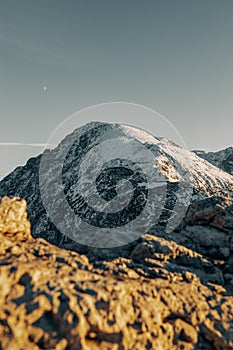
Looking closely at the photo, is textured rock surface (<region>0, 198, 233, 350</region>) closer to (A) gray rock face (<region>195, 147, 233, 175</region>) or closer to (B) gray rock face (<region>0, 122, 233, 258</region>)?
(B) gray rock face (<region>0, 122, 233, 258</region>)

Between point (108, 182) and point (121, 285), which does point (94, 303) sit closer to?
point (121, 285)

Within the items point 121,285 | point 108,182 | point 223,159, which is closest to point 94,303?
point 121,285

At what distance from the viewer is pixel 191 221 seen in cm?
2058

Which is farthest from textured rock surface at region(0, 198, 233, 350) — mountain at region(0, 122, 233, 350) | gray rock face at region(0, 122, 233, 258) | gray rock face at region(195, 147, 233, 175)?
gray rock face at region(195, 147, 233, 175)

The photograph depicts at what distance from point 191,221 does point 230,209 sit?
3.00m

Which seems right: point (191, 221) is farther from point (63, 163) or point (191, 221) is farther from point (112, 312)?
point (63, 163)

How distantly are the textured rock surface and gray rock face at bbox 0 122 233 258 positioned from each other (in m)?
33.8

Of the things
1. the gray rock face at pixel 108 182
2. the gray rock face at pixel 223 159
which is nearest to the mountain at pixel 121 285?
the gray rock face at pixel 108 182

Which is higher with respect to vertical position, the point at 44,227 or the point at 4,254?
the point at 4,254

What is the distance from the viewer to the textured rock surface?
837cm

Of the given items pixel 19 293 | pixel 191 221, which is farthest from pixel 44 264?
pixel 191 221

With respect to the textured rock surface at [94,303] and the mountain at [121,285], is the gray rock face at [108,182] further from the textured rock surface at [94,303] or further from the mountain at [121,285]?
the textured rock surface at [94,303]

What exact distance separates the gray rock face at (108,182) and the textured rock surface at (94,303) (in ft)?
111

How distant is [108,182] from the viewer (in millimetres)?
76188
